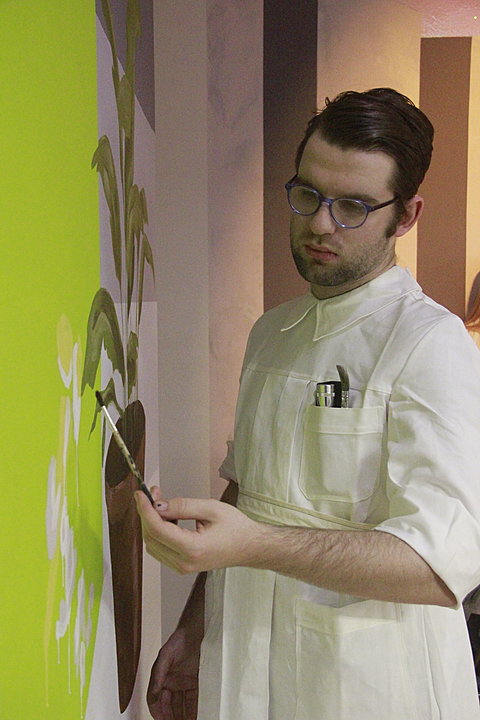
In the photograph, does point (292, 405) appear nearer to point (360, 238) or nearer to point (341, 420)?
point (341, 420)

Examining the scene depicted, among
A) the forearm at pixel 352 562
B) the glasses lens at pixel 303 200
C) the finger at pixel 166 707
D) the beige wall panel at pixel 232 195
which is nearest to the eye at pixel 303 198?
the glasses lens at pixel 303 200

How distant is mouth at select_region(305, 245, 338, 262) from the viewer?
1.62 metres

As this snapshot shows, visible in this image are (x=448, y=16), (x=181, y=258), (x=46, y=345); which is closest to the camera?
(x=46, y=345)

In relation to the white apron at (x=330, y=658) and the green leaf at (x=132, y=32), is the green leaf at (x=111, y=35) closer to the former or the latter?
the green leaf at (x=132, y=32)

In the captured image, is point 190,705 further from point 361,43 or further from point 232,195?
point 361,43

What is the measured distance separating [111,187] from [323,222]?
0.41 m

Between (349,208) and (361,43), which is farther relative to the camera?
(361,43)

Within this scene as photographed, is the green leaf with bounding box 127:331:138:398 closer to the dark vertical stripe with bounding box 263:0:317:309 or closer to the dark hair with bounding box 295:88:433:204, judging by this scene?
the dark hair with bounding box 295:88:433:204

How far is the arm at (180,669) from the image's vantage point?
6.02ft

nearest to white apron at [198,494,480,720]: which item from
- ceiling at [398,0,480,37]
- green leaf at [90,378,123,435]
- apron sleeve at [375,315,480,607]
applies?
apron sleeve at [375,315,480,607]

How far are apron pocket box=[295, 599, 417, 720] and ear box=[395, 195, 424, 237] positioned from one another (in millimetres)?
736

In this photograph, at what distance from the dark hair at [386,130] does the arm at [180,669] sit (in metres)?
0.82

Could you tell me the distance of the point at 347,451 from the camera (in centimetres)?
150

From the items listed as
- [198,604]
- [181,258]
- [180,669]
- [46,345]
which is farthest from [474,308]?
[46,345]
